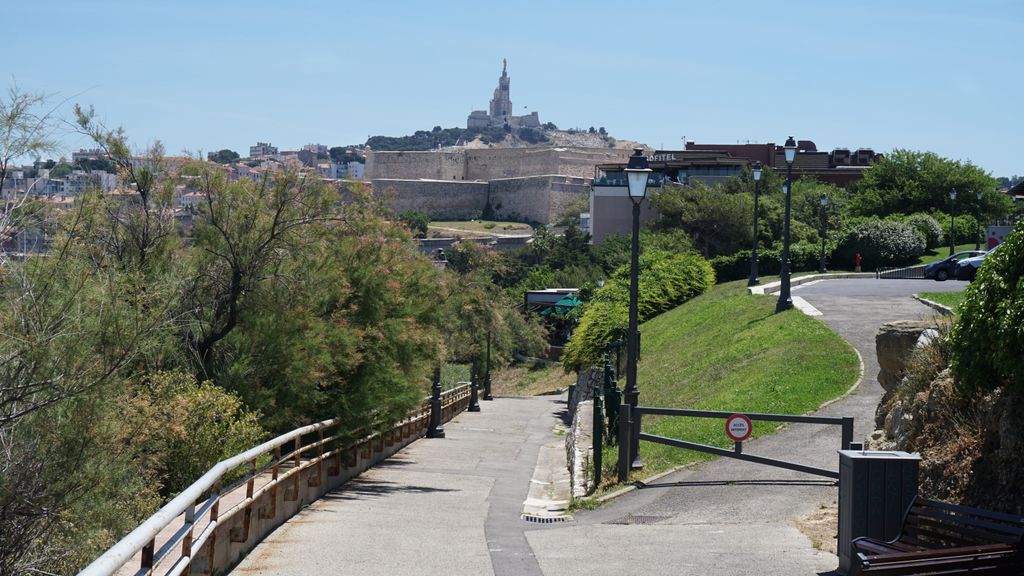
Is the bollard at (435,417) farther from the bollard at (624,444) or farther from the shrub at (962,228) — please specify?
the shrub at (962,228)

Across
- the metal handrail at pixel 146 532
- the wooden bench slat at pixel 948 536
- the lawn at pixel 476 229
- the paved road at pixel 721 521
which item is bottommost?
the lawn at pixel 476 229

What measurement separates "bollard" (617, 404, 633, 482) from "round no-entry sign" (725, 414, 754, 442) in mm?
1469

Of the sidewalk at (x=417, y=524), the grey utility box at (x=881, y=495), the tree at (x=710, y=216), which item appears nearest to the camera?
the grey utility box at (x=881, y=495)

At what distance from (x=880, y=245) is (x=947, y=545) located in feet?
151

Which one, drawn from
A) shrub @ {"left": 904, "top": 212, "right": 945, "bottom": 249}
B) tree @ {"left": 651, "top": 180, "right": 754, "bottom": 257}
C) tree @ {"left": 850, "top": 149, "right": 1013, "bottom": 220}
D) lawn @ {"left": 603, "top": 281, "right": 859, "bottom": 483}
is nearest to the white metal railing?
lawn @ {"left": 603, "top": 281, "right": 859, "bottom": 483}

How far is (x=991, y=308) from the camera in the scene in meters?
8.93

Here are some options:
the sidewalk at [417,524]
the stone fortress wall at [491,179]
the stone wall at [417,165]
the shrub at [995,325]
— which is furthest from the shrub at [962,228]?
the stone wall at [417,165]

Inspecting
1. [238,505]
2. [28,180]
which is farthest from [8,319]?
[238,505]

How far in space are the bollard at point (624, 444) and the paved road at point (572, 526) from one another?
0.51m

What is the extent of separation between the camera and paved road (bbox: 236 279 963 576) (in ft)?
29.2

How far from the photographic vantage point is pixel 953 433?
31.1 feet

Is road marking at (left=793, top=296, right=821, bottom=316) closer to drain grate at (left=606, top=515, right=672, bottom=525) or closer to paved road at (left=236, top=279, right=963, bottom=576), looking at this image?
paved road at (left=236, top=279, right=963, bottom=576)

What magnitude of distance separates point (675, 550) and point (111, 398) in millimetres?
5334

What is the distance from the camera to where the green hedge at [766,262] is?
165ft
